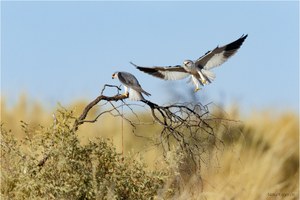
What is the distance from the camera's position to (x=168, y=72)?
21.3 ft

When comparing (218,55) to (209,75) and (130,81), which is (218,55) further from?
(130,81)

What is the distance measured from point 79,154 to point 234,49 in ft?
8.03

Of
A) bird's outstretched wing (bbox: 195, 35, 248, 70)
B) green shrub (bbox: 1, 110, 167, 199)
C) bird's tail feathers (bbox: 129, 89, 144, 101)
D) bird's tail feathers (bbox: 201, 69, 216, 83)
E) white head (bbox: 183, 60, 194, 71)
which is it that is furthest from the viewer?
bird's outstretched wing (bbox: 195, 35, 248, 70)

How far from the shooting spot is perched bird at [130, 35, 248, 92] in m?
6.41

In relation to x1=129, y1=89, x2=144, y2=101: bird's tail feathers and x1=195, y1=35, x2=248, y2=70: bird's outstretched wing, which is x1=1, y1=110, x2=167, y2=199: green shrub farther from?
x1=195, y1=35, x2=248, y2=70: bird's outstretched wing

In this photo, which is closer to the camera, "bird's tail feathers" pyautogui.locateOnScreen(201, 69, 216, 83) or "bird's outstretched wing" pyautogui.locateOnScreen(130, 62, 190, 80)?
"bird's outstretched wing" pyautogui.locateOnScreen(130, 62, 190, 80)

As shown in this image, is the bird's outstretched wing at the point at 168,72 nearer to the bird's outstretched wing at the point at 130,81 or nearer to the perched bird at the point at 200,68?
the perched bird at the point at 200,68

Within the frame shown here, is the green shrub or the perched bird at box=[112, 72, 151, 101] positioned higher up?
the perched bird at box=[112, 72, 151, 101]

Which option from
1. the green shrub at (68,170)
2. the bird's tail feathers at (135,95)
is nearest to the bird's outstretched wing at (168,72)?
the bird's tail feathers at (135,95)

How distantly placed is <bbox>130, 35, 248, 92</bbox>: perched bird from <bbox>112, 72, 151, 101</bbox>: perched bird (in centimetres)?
60

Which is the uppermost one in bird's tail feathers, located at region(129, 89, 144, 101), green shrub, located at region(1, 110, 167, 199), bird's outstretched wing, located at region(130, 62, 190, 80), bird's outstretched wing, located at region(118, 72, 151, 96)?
bird's outstretched wing, located at region(130, 62, 190, 80)

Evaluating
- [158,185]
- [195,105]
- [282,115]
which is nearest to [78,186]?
[158,185]

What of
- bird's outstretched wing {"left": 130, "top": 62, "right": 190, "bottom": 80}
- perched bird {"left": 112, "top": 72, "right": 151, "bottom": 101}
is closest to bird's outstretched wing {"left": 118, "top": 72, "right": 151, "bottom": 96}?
perched bird {"left": 112, "top": 72, "right": 151, "bottom": 101}

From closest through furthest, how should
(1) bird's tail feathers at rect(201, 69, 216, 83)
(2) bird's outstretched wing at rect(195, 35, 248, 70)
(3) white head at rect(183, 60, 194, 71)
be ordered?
(3) white head at rect(183, 60, 194, 71) < (1) bird's tail feathers at rect(201, 69, 216, 83) < (2) bird's outstretched wing at rect(195, 35, 248, 70)
